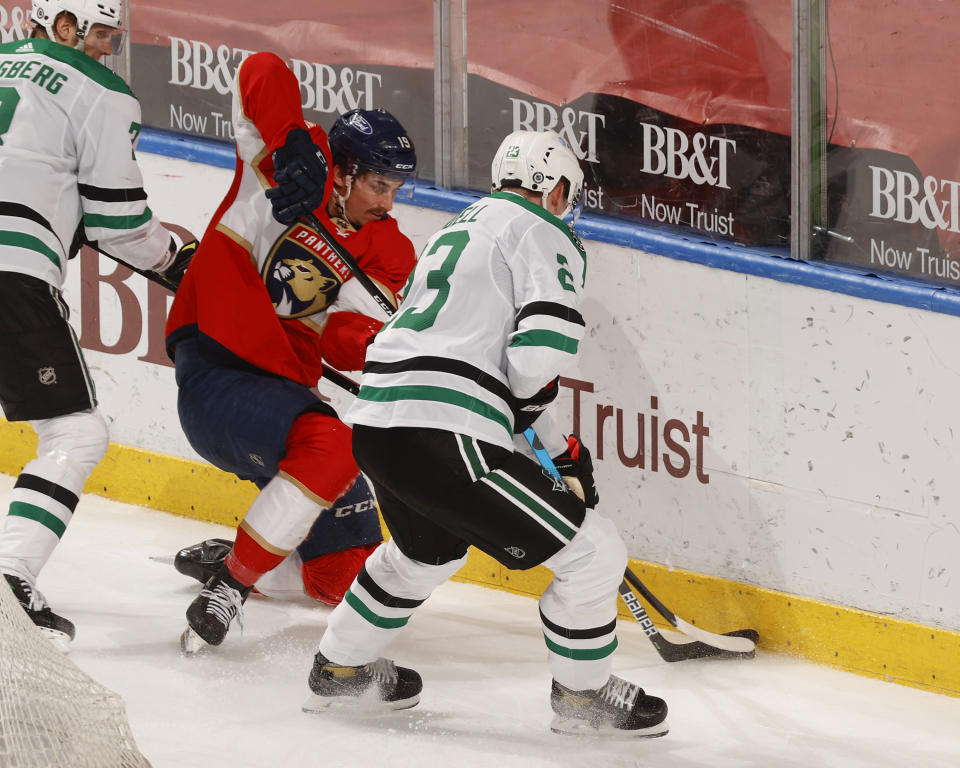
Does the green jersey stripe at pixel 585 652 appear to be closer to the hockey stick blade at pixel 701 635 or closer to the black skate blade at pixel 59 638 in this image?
the hockey stick blade at pixel 701 635

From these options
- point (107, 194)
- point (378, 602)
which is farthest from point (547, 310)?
point (107, 194)

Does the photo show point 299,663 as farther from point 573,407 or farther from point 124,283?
point 124,283

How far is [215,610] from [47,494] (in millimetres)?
455

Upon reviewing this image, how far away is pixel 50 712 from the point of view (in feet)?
9.18

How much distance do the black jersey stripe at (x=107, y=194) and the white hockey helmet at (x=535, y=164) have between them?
974mm

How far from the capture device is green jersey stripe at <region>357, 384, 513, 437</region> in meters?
3.07

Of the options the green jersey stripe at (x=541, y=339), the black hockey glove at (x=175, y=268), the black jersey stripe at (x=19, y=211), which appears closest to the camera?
the green jersey stripe at (x=541, y=339)

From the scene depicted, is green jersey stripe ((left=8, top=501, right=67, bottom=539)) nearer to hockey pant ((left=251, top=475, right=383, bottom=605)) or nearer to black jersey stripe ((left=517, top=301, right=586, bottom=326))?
hockey pant ((left=251, top=475, right=383, bottom=605))

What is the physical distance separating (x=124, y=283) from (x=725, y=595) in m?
2.14

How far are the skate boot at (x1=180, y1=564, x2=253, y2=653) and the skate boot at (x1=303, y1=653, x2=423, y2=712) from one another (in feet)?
1.29

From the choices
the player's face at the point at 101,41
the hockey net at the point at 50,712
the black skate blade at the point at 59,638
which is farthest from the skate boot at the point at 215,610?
the player's face at the point at 101,41

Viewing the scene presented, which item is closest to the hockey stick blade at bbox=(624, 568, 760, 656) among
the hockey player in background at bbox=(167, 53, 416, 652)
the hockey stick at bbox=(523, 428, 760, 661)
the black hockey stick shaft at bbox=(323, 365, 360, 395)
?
the hockey stick at bbox=(523, 428, 760, 661)

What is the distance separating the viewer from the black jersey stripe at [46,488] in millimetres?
3678

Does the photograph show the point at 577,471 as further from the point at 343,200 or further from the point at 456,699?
the point at 343,200
